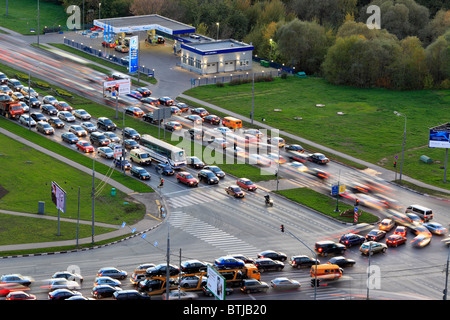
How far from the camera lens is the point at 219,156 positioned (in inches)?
4587

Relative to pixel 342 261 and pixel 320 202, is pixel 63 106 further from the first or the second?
pixel 342 261

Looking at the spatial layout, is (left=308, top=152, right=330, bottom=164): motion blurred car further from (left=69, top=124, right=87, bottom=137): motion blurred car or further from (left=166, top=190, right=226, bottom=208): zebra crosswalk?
(left=69, top=124, right=87, bottom=137): motion blurred car

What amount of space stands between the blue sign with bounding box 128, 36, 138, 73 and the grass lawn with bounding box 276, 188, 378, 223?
60.8m

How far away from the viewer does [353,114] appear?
140625 mm

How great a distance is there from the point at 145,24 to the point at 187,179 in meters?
83.6

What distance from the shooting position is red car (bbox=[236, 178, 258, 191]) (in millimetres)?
104125

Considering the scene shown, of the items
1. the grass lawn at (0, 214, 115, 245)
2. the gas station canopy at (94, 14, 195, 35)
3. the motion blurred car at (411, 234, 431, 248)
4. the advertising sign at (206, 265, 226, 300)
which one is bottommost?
the grass lawn at (0, 214, 115, 245)


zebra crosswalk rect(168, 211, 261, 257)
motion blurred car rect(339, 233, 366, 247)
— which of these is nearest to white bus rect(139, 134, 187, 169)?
zebra crosswalk rect(168, 211, 261, 257)

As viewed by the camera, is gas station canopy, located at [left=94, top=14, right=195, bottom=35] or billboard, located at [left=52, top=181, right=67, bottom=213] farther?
gas station canopy, located at [left=94, top=14, right=195, bottom=35]

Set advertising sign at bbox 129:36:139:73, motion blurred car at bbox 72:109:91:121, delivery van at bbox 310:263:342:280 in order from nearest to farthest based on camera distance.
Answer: delivery van at bbox 310:263:342:280
motion blurred car at bbox 72:109:91:121
advertising sign at bbox 129:36:139:73

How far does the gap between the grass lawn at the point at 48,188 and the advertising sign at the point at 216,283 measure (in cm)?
2641

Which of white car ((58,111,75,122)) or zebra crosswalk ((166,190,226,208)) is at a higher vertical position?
white car ((58,111,75,122))

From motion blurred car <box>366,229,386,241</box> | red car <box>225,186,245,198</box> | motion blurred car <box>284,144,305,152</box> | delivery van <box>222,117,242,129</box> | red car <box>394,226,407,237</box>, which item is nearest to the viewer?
motion blurred car <box>366,229,386,241</box>
